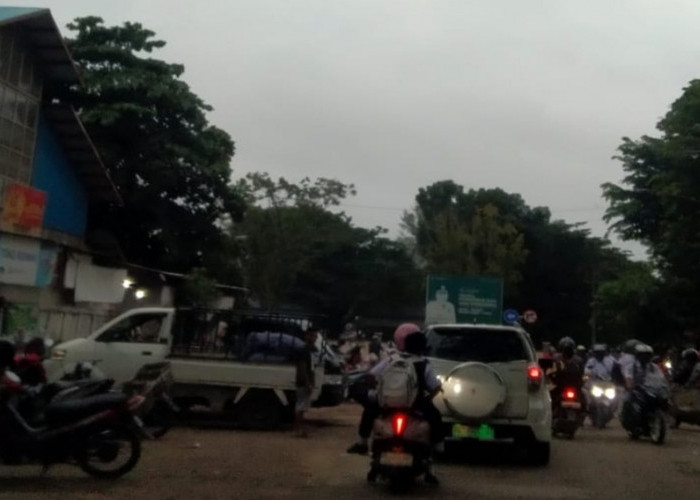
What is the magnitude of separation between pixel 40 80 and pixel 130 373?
36.9ft

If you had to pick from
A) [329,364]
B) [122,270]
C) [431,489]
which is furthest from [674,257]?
[431,489]

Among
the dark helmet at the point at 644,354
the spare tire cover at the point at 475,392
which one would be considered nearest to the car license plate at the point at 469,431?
the spare tire cover at the point at 475,392

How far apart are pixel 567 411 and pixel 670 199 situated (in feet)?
72.0

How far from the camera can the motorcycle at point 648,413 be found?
17.9m

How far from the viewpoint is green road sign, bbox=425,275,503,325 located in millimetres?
34906

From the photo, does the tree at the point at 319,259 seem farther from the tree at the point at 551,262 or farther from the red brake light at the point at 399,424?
the red brake light at the point at 399,424

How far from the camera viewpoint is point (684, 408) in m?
21.3

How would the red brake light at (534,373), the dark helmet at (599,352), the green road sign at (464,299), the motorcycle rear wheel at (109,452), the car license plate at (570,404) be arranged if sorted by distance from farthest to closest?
1. the green road sign at (464,299)
2. the dark helmet at (599,352)
3. the car license plate at (570,404)
4. the red brake light at (534,373)
5. the motorcycle rear wheel at (109,452)

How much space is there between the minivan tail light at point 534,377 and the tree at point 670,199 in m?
25.4

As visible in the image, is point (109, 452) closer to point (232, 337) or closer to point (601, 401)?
point (232, 337)

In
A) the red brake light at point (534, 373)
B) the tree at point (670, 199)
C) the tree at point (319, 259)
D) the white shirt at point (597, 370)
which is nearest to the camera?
the red brake light at point (534, 373)

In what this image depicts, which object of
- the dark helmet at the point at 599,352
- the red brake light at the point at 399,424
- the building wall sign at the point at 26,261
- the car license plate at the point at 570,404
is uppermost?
the building wall sign at the point at 26,261

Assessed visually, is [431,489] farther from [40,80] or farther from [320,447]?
[40,80]

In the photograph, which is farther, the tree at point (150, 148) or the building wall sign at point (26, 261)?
the tree at point (150, 148)
